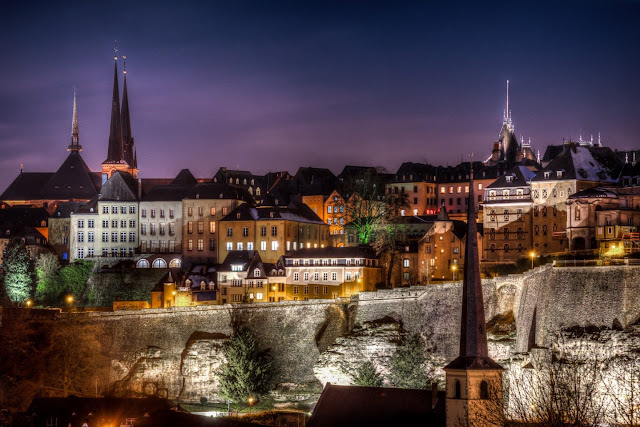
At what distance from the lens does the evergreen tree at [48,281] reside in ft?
362

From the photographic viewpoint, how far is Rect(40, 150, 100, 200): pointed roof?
137 m

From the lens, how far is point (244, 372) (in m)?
85.1

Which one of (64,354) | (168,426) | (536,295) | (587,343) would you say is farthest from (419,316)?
(64,354)

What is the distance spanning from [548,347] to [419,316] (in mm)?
12918

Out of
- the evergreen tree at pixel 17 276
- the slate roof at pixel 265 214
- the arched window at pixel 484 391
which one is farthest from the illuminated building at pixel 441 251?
the arched window at pixel 484 391

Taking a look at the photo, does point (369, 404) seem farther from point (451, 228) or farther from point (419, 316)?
point (451, 228)

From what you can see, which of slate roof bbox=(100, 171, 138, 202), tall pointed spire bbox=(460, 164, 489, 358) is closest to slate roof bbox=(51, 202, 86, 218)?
slate roof bbox=(100, 171, 138, 202)

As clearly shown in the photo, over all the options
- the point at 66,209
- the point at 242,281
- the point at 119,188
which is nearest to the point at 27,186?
the point at 66,209

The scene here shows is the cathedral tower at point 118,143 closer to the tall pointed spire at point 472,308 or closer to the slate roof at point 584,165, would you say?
the slate roof at point 584,165

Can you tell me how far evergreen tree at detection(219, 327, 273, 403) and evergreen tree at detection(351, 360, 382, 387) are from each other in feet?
26.3

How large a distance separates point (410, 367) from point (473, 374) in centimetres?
2623

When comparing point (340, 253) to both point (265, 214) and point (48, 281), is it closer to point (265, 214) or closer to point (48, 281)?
point (265, 214)

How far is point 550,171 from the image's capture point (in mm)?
100062

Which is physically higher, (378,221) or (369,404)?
(378,221)
